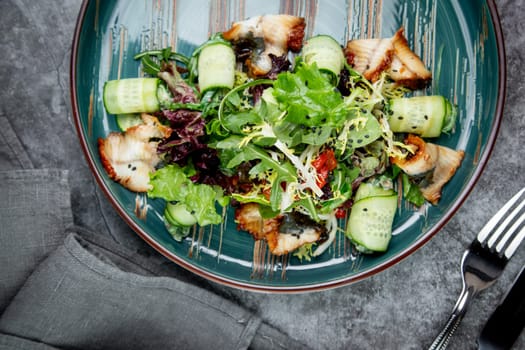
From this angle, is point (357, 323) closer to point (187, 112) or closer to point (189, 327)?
point (189, 327)

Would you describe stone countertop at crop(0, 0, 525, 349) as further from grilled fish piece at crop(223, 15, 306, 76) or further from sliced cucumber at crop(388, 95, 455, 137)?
grilled fish piece at crop(223, 15, 306, 76)

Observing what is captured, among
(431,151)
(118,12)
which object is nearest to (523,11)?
(431,151)

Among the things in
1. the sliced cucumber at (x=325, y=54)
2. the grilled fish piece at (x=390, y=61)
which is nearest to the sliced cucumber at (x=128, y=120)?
the sliced cucumber at (x=325, y=54)

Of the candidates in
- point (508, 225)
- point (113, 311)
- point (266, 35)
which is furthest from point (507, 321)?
point (113, 311)

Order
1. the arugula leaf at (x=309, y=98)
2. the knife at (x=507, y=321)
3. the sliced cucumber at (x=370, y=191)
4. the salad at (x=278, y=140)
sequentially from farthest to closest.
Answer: the knife at (x=507, y=321) < the sliced cucumber at (x=370, y=191) < the salad at (x=278, y=140) < the arugula leaf at (x=309, y=98)

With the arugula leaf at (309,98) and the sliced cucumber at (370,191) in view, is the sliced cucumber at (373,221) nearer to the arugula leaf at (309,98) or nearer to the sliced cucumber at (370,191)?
the sliced cucumber at (370,191)
